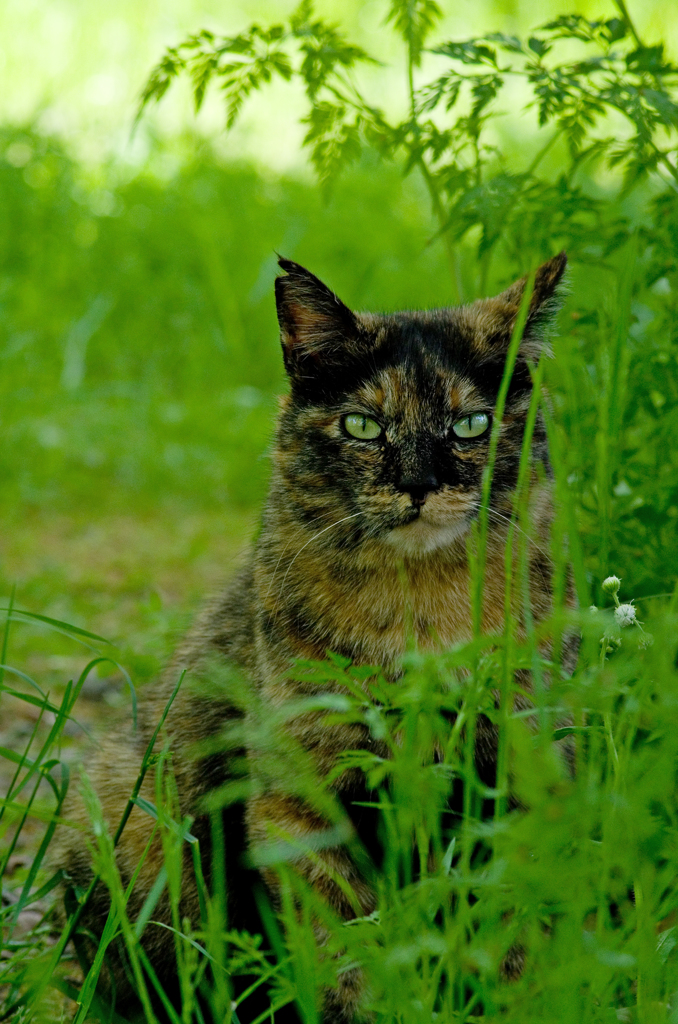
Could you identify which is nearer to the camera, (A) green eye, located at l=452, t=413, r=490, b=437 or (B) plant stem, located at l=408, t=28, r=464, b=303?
(A) green eye, located at l=452, t=413, r=490, b=437

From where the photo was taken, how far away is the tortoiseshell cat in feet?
6.81

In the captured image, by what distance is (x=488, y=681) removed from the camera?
1446mm

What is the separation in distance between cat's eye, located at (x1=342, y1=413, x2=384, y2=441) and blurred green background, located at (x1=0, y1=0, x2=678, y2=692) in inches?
26.8

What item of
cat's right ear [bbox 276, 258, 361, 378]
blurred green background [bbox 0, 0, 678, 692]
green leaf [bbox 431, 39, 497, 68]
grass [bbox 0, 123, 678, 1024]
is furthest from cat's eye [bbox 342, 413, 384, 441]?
green leaf [bbox 431, 39, 497, 68]

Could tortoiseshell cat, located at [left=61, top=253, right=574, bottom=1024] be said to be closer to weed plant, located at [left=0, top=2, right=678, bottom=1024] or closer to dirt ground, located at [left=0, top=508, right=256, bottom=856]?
weed plant, located at [left=0, top=2, right=678, bottom=1024]

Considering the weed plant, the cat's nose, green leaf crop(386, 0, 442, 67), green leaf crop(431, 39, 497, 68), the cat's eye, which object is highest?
green leaf crop(386, 0, 442, 67)

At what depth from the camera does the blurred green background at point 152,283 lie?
4457 mm

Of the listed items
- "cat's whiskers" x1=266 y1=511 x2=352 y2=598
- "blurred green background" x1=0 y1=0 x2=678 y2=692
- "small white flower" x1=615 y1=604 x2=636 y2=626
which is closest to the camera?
"small white flower" x1=615 y1=604 x2=636 y2=626

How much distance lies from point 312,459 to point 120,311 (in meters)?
4.06

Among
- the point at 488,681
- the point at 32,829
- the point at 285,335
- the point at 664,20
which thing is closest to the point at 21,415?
the point at 32,829

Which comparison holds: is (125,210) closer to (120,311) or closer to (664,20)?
(120,311)

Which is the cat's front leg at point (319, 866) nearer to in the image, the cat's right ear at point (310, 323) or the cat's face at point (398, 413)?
the cat's face at point (398, 413)

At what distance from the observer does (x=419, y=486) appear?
6.73ft

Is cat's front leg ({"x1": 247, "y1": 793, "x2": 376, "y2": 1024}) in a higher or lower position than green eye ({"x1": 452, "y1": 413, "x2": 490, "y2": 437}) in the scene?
lower
